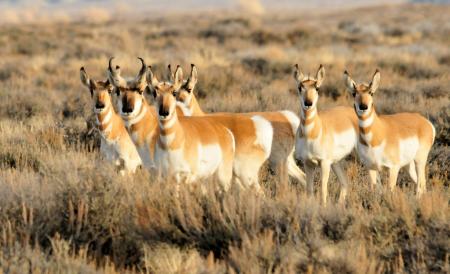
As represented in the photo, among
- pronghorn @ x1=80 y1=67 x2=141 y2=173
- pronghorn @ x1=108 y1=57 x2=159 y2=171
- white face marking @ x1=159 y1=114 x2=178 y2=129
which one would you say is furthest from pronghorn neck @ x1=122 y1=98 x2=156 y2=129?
pronghorn @ x1=80 y1=67 x2=141 y2=173

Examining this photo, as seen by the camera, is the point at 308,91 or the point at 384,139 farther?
the point at 384,139

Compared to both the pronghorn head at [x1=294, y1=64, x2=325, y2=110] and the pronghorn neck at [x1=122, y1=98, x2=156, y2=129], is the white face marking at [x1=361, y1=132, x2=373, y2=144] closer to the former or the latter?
the pronghorn head at [x1=294, y1=64, x2=325, y2=110]

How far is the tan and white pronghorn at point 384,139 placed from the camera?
6.98 metres

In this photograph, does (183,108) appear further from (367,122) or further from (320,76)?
(367,122)

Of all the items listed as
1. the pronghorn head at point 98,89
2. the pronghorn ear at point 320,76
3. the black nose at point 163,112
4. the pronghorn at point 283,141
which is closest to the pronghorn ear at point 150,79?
the black nose at point 163,112

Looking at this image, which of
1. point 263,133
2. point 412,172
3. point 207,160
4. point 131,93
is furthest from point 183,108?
point 412,172

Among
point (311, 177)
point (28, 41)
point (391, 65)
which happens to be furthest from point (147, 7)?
point (311, 177)

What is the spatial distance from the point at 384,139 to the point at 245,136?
1480 mm

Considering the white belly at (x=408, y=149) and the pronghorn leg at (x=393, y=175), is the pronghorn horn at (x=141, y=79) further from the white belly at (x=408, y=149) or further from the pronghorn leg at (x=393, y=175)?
the white belly at (x=408, y=149)

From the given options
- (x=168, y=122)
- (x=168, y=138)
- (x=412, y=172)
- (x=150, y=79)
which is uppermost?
(x=150, y=79)

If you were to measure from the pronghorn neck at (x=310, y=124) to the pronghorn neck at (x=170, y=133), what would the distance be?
5.19 feet

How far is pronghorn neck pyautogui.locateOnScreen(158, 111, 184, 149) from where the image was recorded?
586 cm

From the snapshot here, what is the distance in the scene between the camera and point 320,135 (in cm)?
706

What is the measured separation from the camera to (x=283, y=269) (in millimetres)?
4168
